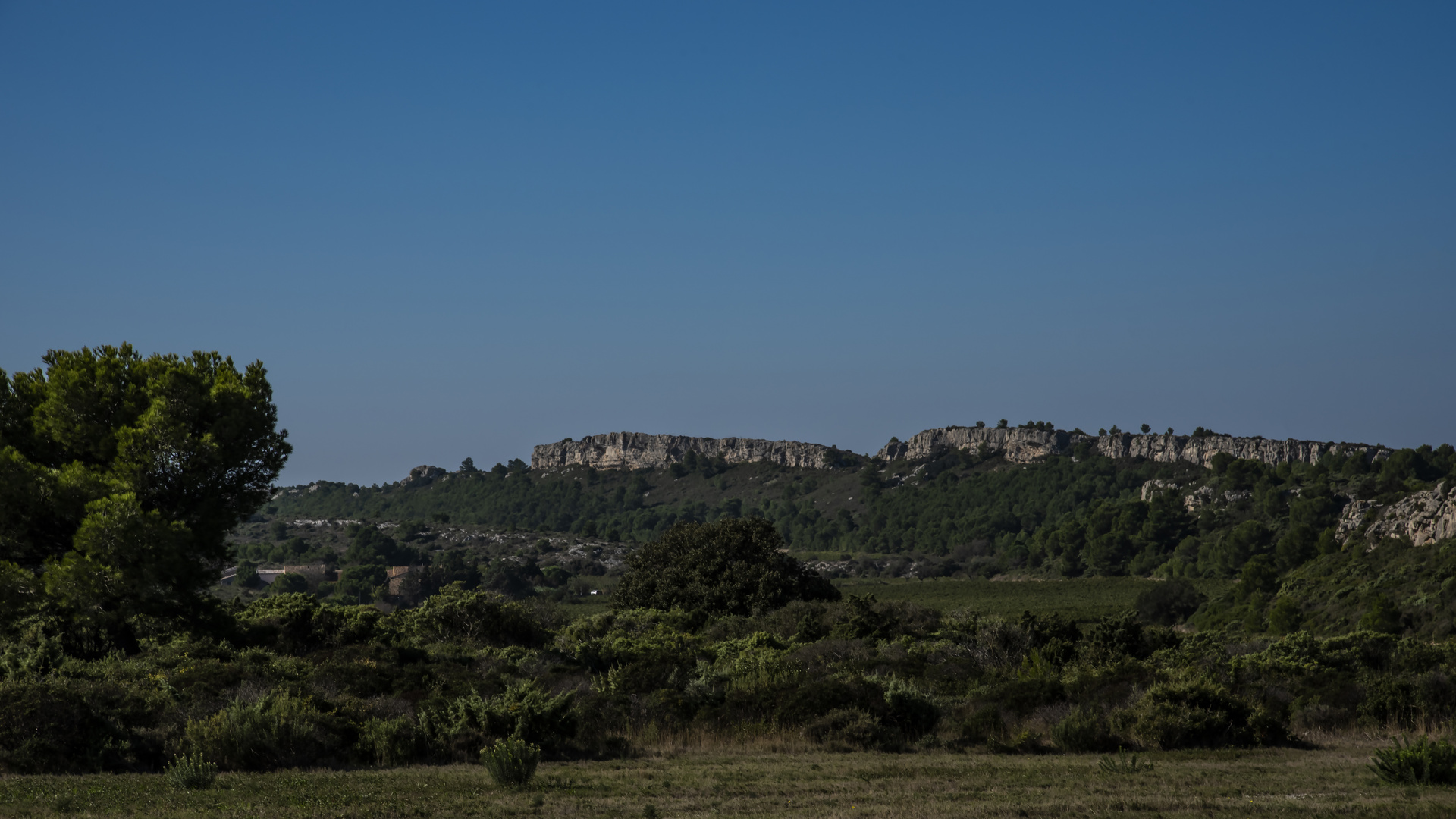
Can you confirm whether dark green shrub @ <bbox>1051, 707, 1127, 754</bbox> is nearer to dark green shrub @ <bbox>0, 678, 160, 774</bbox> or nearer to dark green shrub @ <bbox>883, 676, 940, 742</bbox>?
dark green shrub @ <bbox>883, 676, 940, 742</bbox>

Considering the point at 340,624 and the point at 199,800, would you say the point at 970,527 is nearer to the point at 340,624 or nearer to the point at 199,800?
the point at 340,624

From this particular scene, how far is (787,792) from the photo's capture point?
12031mm

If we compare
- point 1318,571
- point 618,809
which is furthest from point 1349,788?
point 1318,571

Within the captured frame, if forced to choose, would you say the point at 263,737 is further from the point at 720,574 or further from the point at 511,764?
the point at 720,574

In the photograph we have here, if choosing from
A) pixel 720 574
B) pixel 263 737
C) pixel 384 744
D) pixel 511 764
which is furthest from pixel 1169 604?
pixel 263 737

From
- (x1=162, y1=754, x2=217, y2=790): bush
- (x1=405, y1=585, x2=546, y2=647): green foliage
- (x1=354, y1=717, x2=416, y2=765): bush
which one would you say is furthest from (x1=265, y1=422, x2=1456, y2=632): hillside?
(x1=162, y1=754, x2=217, y2=790): bush

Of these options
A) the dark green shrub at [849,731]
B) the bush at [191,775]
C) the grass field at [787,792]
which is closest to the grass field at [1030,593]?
the dark green shrub at [849,731]

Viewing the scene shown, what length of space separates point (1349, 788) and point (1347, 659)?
1115 cm

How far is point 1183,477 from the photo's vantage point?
121 meters

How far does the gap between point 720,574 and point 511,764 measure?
27.7 meters

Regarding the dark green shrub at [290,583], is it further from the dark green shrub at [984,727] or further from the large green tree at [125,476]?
the dark green shrub at [984,727]

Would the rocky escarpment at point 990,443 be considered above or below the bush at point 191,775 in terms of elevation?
above

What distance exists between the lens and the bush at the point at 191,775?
11805mm

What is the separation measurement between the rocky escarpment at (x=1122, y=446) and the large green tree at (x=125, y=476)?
360 feet
